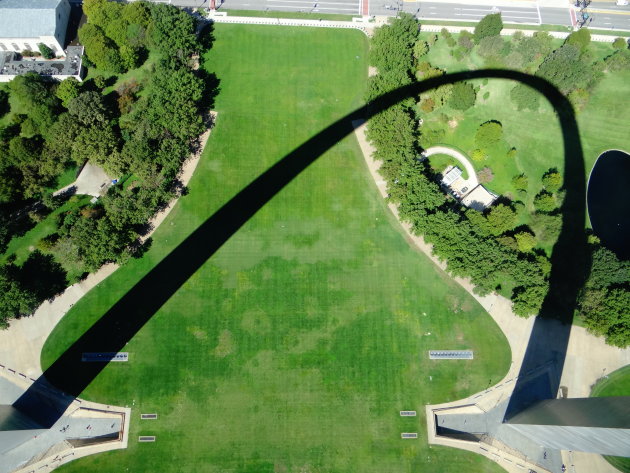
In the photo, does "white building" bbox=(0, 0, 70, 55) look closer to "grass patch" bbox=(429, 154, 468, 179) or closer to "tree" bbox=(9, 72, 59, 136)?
"tree" bbox=(9, 72, 59, 136)

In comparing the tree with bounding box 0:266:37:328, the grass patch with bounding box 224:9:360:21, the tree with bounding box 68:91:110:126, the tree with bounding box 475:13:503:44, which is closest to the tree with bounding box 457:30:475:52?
the tree with bounding box 475:13:503:44

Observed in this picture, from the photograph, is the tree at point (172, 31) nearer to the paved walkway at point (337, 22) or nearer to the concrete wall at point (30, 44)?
the paved walkway at point (337, 22)

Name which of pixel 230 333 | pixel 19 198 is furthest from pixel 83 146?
pixel 230 333

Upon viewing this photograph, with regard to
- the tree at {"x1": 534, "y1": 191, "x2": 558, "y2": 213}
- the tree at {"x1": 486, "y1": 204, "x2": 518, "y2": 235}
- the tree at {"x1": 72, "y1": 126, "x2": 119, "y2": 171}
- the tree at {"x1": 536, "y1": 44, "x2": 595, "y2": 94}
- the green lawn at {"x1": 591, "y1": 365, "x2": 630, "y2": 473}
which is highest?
the tree at {"x1": 536, "y1": 44, "x2": 595, "y2": 94}

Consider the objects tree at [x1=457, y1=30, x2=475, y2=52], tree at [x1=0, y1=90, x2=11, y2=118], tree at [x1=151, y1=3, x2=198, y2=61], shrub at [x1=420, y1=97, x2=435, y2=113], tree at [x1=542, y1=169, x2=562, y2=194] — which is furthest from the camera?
tree at [x1=457, y1=30, x2=475, y2=52]

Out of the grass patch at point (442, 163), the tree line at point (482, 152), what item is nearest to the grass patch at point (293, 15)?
the tree line at point (482, 152)

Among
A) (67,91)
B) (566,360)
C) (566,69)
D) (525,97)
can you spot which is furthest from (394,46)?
(566,360)
